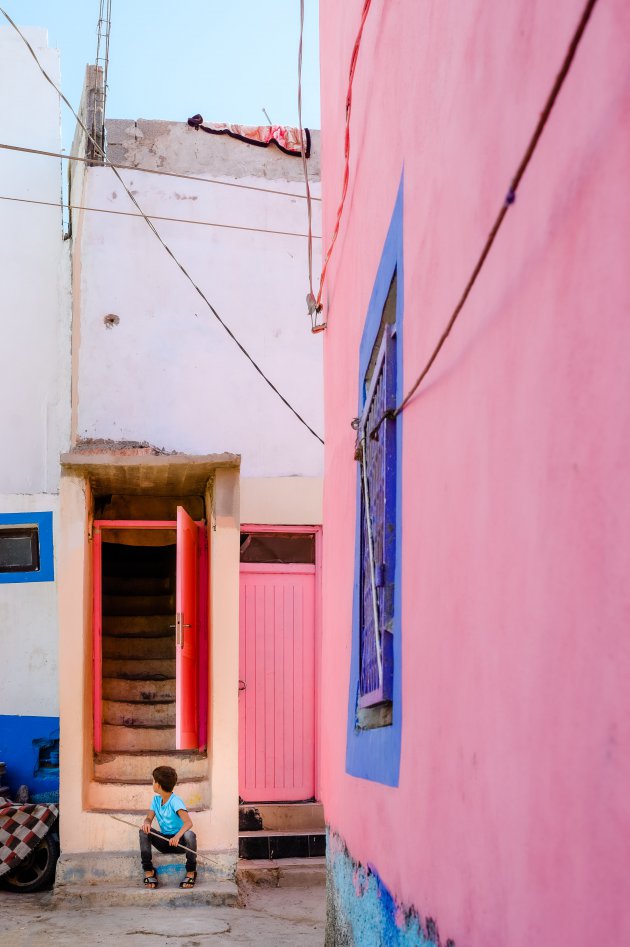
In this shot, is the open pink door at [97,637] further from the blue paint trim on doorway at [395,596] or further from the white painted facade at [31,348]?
the blue paint trim on doorway at [395,596]

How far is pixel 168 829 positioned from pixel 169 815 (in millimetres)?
99

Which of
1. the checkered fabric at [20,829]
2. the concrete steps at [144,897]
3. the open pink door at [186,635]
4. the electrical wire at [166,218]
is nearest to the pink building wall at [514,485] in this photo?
the concrete steps at [144,897]

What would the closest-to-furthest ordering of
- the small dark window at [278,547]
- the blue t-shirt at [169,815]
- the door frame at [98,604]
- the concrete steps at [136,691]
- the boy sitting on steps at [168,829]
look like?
the boy sitting on steps at [168,829] → the blue t-shirt at [169,815] → the door frame at [98,604] → the concrete steps at [136,691] → the small dark window at [278,547]

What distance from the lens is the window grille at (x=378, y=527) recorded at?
400cm

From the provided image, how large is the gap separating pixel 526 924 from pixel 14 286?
10.1 metres

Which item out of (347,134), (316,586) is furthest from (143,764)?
(347,134)

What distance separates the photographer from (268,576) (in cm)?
1019

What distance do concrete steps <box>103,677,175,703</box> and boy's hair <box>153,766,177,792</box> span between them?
162 cm

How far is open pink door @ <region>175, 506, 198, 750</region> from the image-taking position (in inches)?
326

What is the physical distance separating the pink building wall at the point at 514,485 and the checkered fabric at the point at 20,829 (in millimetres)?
5057

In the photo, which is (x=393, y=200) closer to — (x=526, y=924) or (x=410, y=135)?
(x=410, y=135)

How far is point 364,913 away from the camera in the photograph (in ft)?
14.4

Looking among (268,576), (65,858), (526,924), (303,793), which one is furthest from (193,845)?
(526,924)

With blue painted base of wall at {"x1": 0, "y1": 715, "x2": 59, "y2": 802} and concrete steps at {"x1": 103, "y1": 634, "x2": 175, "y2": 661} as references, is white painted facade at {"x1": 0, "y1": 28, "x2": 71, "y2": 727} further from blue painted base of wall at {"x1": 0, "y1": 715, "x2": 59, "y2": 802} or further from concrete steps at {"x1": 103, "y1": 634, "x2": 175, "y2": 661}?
concrete steps at {"x1": 103, "y1": 634, "x2": 175, "y2": 661}
